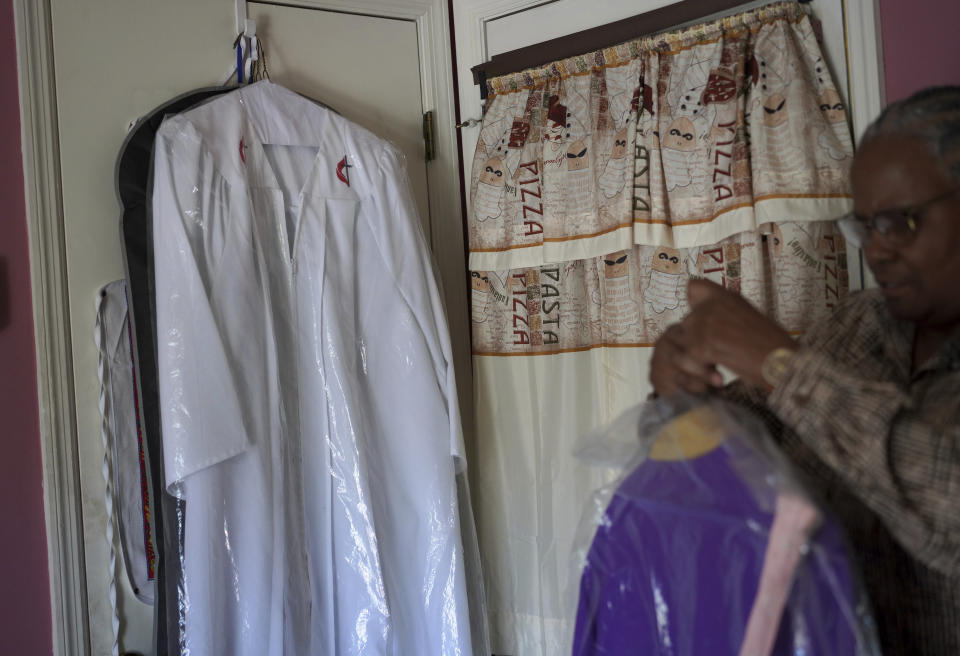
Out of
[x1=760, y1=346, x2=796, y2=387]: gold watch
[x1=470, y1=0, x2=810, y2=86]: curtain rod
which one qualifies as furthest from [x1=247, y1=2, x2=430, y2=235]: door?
[x1=760, y1=346, x2=796, y2=387]: gold watch

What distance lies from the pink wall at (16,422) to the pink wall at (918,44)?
162cm

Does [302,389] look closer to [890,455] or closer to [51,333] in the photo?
[51,333]

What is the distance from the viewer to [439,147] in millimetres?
1975

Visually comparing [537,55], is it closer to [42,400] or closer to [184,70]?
[184,70]

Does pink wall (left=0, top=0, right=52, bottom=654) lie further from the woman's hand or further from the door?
the woman's hand

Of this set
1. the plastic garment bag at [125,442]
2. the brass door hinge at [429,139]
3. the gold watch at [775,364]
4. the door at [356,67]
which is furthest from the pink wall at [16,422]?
the gold watch at [775,364]

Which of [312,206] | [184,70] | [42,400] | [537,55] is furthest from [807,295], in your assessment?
[42,400]

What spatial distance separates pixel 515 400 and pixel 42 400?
0.99 m

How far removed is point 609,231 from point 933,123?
851 millimetres

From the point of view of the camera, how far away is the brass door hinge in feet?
6.40

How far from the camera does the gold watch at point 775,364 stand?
0.74 m

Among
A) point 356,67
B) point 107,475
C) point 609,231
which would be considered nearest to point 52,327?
point 107,475

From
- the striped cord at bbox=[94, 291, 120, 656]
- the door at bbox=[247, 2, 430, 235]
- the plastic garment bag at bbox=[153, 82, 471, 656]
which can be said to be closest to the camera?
the plastic garment bag at bbox=[153, 82, 471, 656]

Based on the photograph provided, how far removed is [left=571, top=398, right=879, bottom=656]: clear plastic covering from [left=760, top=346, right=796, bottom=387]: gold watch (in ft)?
0.21
